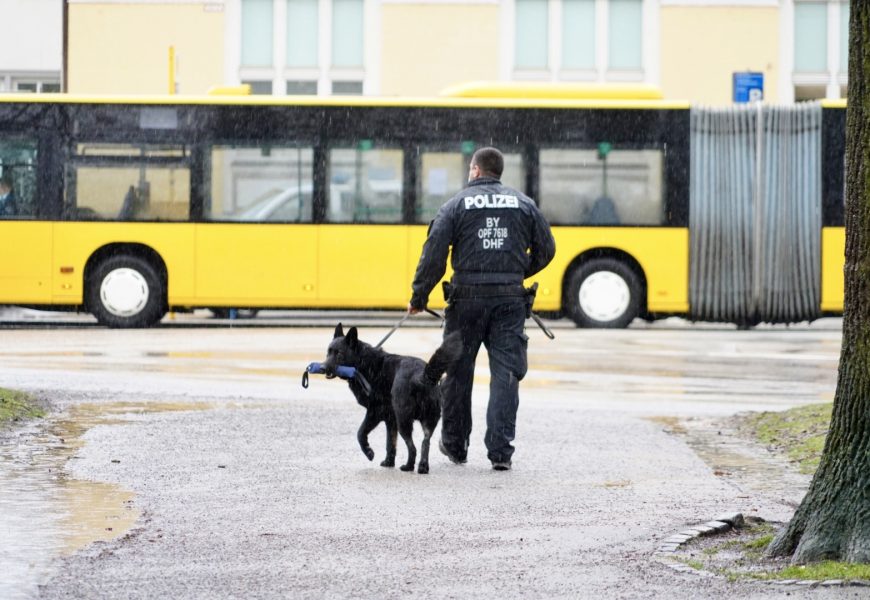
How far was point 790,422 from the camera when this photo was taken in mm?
11664

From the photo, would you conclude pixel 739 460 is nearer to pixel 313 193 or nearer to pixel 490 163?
pixel 490 163

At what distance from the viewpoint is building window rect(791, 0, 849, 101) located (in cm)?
3866

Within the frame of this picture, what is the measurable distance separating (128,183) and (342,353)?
14.3 m

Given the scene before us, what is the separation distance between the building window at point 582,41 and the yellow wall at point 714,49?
2.10ft

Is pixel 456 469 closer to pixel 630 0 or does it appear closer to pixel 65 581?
pixel 65 581

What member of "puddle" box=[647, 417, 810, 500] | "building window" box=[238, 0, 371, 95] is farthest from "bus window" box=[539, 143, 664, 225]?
"building window" box=[238, 0, 371, 95]

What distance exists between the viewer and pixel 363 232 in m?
23.4

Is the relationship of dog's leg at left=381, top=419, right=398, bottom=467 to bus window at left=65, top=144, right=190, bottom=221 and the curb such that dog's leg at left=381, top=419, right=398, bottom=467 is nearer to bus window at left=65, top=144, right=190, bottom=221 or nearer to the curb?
the curb

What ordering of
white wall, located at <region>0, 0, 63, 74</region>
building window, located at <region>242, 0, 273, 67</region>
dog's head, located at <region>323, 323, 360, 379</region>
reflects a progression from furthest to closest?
building window, located at <region>242, 0, 273, 67</region> → white wall, located at <region>0, 0, 63, 74</region> → dog's head, located at <region>323, 323, 360, 379</region>

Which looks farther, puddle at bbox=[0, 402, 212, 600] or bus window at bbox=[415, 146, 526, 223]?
bus window at bbox=[415, 146, 526, 223]

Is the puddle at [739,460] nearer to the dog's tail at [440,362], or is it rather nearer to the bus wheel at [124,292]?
the dog's tail at [440,362]

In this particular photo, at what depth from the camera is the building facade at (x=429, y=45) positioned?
38.4 metres

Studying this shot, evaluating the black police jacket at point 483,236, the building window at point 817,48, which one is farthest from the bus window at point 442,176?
the building window at point 817,48

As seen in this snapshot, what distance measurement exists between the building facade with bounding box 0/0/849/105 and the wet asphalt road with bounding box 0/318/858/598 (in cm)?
2244
